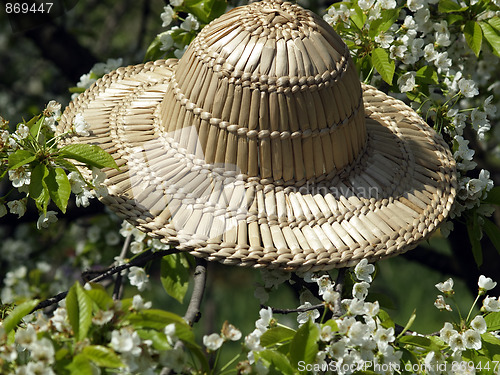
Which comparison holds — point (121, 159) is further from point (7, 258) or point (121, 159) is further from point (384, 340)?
point (7, 258)

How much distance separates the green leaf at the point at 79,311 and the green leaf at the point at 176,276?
2.78 feet

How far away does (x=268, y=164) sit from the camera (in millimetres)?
1843

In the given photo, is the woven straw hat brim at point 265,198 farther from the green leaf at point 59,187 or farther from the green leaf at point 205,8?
the green leaf at point 205,8

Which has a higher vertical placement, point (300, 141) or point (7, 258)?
point (300, 141)

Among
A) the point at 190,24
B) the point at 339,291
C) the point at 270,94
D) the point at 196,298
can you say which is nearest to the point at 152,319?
the point at 196,298

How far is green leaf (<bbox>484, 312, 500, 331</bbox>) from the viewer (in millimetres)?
1821

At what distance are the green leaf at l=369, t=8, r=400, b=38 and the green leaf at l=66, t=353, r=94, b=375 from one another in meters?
1.68

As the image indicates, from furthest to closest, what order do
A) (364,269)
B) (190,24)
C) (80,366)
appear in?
(190,24)
(364,269)
(80,366)

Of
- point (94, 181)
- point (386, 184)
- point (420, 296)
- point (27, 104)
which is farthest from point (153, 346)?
point (420, 296)

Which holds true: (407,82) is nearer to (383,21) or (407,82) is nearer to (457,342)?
(383,21)

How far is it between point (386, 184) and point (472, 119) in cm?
60

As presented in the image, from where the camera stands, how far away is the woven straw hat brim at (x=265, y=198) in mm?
1719

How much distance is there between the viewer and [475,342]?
69.9 inches

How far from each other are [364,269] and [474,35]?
1207mm
